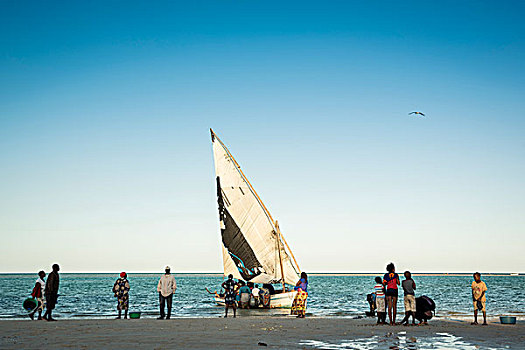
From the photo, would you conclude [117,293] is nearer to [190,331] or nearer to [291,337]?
[190,331]

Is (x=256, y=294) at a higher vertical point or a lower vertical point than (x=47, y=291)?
→ lower

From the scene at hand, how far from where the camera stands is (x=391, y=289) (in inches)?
675

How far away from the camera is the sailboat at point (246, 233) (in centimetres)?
3008

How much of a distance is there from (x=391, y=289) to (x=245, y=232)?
580 inches

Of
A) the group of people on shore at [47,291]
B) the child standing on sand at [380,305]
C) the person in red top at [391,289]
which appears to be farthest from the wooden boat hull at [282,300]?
the group of people on shore at [47,291]

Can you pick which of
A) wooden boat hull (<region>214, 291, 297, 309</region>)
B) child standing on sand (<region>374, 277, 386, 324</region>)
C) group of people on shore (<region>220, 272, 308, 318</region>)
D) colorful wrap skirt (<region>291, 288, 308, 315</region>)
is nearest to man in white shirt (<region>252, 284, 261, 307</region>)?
group of people on shore (<region>220, 272, 308, 318</region>)

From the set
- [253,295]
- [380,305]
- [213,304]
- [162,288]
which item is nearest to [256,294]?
[253,295]

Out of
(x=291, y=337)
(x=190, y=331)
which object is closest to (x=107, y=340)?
(x=190, y=331)

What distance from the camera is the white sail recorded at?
99.0 feet

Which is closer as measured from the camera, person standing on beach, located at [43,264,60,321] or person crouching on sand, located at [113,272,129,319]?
person standing on beach, located at [43,264,60,321]

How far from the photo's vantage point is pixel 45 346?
36.7 feet

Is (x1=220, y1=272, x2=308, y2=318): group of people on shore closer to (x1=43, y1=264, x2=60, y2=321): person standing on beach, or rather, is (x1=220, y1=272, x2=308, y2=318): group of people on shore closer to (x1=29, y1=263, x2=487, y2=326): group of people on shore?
(x1=29, y1=263, x2=487, y2=326): group of people on shore

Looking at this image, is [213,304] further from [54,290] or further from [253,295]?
[54,290]

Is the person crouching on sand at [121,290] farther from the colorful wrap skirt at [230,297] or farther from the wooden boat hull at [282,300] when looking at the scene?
the wooden boat hull at [282,300]
